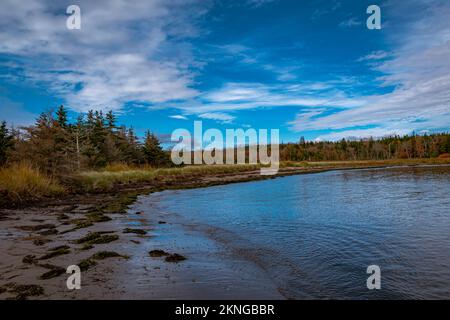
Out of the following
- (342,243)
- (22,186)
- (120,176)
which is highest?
(22,186)

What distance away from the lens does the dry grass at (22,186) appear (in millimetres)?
14047

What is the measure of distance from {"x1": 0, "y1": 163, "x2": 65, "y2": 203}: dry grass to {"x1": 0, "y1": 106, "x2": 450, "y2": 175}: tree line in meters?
2.50

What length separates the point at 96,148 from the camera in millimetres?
43594

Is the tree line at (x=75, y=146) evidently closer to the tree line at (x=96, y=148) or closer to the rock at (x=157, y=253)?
the tree line at (x=96, y=148)

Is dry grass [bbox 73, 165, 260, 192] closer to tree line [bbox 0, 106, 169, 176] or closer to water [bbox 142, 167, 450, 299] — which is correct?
tree line [bbox 0, 106, 169, 176]

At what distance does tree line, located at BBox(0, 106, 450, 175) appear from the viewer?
63.6 feet

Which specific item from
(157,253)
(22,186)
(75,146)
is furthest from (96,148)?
(157,253)

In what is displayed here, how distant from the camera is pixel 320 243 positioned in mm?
7969

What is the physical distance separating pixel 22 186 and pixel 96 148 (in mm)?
30041

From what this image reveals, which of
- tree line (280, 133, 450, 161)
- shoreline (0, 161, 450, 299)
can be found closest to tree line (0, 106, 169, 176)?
shoreline (0, 161, 450, 299)

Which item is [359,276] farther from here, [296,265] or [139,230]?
[139,230]

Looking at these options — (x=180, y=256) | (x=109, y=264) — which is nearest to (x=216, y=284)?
(x=180, y=256)

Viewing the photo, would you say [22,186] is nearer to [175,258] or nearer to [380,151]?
[175,258]
